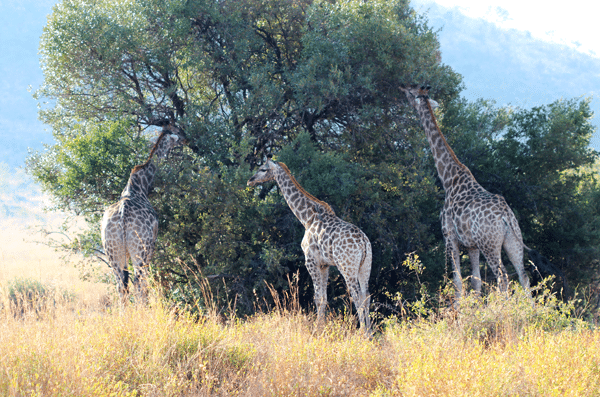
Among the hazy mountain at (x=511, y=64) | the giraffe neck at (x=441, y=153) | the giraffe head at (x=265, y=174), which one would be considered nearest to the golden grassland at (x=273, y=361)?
the giraffe head at (x=265, y=174)

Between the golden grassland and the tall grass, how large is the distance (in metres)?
0.01

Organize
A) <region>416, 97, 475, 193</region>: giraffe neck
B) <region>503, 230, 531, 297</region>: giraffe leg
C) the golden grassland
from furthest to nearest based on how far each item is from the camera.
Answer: <region>416, 97, 475, 193</region>: giraffe neck
<region>503, 230, 531, 297</region>: giraffe leg
the golden grassland

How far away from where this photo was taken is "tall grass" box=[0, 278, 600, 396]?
183 inches

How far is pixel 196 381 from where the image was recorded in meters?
5.11

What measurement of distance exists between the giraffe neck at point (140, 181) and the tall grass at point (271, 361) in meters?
3.25

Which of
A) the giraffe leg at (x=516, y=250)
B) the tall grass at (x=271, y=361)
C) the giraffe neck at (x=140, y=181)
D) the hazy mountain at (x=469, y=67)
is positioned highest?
the hazy mountain at (x=469, y=67)

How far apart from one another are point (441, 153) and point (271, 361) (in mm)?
6285

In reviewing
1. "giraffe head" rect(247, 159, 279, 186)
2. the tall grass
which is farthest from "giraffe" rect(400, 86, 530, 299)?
"giraffe head" rect(247, 159, 279, 186)

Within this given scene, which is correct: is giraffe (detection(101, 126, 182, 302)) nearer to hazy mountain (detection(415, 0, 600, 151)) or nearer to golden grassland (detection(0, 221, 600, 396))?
golden grassland (detection(0, 221, 600, 396))

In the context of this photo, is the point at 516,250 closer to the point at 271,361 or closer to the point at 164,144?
the point at 271,361

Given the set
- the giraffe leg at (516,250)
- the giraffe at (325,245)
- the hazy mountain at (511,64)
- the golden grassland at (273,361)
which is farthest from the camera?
the hazy mountain at (511,64)

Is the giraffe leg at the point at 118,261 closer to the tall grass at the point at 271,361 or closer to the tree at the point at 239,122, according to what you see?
the tree at the point at 239,122

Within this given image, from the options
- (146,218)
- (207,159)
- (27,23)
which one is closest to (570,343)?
(146,218)

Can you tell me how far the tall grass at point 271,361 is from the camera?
183 inches
